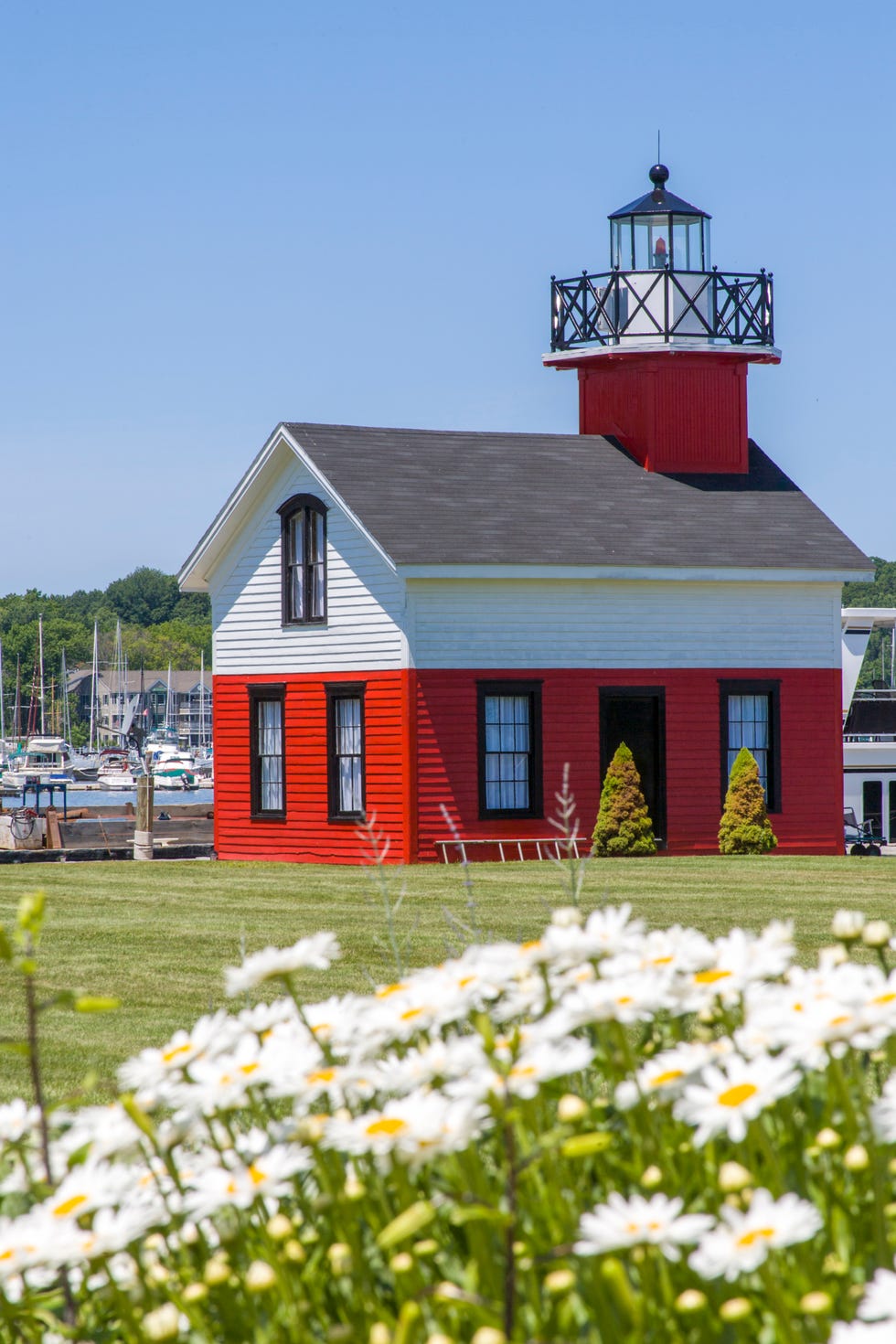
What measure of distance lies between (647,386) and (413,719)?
22.8 ft

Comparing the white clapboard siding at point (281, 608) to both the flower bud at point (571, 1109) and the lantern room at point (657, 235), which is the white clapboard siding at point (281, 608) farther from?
the flower bud at point (571, 1109)

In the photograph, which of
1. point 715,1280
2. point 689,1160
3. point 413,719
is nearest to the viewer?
point 715,1280

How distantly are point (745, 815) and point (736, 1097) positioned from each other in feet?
72.5

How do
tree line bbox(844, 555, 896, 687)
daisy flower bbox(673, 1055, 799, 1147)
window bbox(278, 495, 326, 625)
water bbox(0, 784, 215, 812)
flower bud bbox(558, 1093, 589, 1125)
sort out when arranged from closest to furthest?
daisy flower bbox(673, 1055, 799, 1147)
flower bud bbox(558, 1093, 589, 1125)
window bbox(278, 495, 326, 625)
water bbox(0, 784, 215, 812)
tree line bbox(844, 555, 896, 687)

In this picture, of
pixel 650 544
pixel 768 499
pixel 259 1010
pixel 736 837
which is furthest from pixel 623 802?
pixel 259 1010

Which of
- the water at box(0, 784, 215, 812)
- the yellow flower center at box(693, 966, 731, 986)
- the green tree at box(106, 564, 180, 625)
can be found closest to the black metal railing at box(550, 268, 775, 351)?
the yellow flower center at box(693, 966, 731, 986)

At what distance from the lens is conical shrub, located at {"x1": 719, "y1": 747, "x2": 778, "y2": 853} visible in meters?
24.5

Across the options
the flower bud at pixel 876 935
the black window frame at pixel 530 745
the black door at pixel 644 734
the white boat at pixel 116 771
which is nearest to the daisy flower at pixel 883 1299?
the flower bud at pixel 876 935

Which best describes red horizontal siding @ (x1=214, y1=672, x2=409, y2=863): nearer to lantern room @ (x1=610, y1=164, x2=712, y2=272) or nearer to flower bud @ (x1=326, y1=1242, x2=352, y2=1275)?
lantern room @ (x1=610, y1=164, x2=712, y2=272)

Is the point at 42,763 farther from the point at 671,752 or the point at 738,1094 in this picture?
the point at 738,1094

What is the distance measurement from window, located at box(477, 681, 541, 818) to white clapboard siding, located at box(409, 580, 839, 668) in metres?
0.41

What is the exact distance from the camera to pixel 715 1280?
307 centimetres

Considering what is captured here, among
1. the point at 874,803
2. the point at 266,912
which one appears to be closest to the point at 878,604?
the point at 874,803

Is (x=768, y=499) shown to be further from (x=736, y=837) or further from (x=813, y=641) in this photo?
(x=736, y=837)
